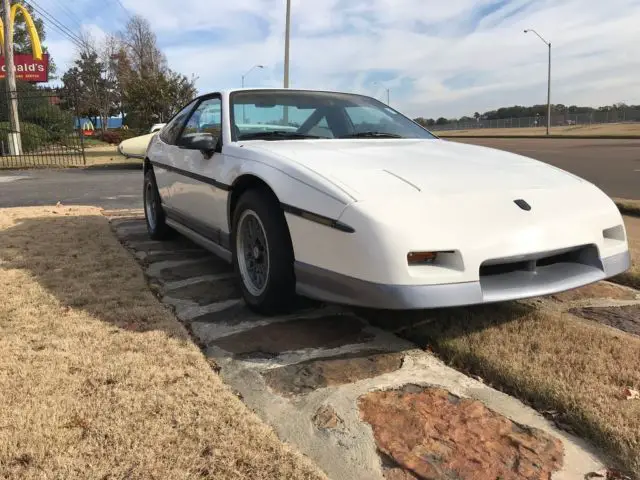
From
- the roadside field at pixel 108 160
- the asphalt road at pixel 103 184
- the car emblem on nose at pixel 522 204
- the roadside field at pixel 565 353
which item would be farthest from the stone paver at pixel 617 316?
the roadside field at pixel 108 160

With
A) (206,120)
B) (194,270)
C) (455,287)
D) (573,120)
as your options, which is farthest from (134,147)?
(573,120)

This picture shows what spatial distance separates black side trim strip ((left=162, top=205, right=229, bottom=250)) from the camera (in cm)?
373

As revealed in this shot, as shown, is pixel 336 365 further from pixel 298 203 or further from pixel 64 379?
pixel 64 379

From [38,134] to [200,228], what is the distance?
2215 centimetres

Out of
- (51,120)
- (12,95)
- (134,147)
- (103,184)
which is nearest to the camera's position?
(103,184)

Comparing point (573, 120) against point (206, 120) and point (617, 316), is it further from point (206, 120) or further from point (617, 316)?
point (617, 316)

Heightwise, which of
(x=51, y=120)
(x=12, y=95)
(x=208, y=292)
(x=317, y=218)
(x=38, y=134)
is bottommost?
(x=208, y=292)

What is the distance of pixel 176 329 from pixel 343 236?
3.57ft

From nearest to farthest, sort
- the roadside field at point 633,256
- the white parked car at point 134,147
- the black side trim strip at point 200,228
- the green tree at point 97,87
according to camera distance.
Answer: the black side trim strip at point 200,228 → the roadside field at point 633,256 → the white parked car at point 134,147 → the green tree at point 97,87

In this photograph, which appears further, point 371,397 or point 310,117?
point 310,117

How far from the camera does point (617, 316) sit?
3287 millimetres

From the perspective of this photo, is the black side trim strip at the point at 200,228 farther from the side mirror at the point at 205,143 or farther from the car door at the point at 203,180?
the side mirror at the point at 205,143

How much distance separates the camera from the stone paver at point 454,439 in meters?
1.90

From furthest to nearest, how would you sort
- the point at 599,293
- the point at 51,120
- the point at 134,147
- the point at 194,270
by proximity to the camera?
1. the point at 51,120
2. the point at 134,147
3. the point at 194,270
4. the point at 599,293
